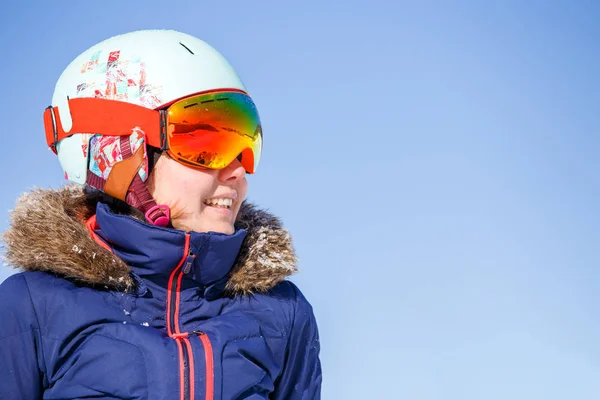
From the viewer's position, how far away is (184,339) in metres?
2.94

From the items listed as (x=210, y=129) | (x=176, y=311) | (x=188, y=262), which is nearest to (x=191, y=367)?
(x=176, y=311)

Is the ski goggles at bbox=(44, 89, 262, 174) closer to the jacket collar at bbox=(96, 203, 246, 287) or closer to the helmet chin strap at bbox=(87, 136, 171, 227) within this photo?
the helmet chin strap at bbox=(87, 136, 171, 227)

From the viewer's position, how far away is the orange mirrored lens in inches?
127

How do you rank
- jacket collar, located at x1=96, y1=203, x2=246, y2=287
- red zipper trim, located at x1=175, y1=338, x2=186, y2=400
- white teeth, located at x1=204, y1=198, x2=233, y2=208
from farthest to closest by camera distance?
white teeth, located at x1=204, y1=198, x2=233, y2=208, jacket collar, located at x1=96, y1=203, x2=246, y2=287, red zipper trim, located at x1=175, y1=338, x2=186, y2=400

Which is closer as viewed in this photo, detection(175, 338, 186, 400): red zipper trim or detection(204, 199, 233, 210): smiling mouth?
detection(175, 338, 186, 400): red zipper trim

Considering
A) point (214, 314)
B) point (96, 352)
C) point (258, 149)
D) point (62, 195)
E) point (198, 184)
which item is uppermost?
point (258, 149)

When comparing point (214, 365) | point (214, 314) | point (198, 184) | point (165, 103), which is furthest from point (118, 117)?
point (214, 365)

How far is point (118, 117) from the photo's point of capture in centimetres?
325

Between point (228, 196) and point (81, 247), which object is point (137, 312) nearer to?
point (81, 247)

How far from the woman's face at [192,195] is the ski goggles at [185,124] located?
5 centimetres

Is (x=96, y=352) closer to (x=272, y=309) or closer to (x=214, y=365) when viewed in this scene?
(x=214, y=365)

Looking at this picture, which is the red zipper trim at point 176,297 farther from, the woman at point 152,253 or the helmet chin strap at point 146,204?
the helmet chin strap at point 146,204

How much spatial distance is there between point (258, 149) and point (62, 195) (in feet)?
3.13

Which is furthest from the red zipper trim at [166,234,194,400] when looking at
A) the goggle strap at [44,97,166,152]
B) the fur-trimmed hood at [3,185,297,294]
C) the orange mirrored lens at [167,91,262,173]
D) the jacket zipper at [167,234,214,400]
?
the goggle strap at [44,97,166,152]
